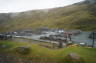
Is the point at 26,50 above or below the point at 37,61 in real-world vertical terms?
above

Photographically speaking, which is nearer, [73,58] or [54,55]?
[73,58]

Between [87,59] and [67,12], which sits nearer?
[87,59]

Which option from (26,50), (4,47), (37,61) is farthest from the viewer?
(4,47)

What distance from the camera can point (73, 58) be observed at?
137ft

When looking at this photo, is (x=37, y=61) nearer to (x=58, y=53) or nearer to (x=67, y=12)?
(x=58, y=53)

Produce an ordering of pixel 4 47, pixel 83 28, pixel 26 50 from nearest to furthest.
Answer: pixel 26 50 → pixel 4 47 → pixel 83 28

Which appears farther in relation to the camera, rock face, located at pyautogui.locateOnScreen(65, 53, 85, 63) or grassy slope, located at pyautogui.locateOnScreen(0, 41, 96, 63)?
grassy slope, located at pyautogui.locateOnScreen(0, 41, 96, 63)

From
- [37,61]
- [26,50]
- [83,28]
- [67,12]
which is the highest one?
[67,12]

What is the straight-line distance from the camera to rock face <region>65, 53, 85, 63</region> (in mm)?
41125

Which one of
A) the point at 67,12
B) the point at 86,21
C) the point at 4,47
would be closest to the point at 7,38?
the point at 4,47

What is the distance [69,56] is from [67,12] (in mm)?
158572

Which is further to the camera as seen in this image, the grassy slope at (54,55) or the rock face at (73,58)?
the grassy slope at (54,55)

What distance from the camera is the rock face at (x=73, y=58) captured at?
41125 mm

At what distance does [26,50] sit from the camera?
171 feet
